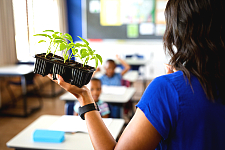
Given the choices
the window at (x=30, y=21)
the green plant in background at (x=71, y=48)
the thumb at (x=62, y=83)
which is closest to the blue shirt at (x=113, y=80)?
the window at (x=30, y=21)

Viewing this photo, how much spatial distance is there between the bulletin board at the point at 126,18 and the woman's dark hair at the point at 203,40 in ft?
20.5

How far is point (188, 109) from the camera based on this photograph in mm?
692

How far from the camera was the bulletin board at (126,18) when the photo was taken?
22.4ft

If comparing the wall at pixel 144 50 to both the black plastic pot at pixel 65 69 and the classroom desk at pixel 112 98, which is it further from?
the black plastic pot at pixel 65 69

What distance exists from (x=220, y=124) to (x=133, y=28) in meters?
6.32

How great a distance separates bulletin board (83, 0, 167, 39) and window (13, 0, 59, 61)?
18.1ft

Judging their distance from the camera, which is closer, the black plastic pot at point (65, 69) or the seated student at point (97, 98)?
the black plastic pot at point (65, 69)

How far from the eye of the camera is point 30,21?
4.36ft

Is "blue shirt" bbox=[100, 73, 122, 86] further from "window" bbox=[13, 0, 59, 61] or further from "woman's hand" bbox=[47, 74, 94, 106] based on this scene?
"woman's hand" bbox=[47, 74, 94, 106]

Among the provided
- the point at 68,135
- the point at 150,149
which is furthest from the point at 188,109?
the point at 68,135

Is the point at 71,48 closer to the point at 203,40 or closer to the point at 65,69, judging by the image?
the point at 65,69

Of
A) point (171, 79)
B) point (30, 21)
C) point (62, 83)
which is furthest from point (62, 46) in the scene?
point (171, 79)

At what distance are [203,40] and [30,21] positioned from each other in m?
0.95

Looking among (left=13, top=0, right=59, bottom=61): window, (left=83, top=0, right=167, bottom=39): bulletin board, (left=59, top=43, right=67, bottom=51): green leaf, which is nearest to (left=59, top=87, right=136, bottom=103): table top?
(left=13, top=0, right=59, bottom=61): window
